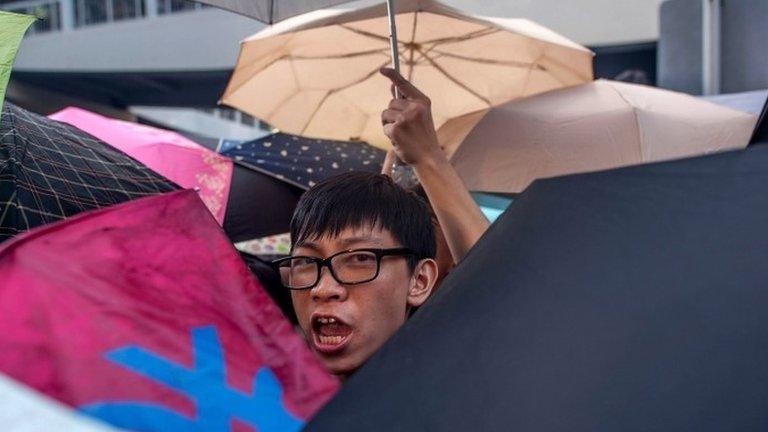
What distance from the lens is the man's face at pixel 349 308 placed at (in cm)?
182

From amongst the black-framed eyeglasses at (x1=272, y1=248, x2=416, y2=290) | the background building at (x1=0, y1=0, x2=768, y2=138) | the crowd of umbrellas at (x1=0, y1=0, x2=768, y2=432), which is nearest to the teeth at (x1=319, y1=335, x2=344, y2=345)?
the black-framed eyeglasses at (x1=272, y1=248, x2=416, y2=290)

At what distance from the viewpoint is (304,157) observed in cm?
477

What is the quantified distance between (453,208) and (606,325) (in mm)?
1088

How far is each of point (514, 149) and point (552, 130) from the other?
18cm

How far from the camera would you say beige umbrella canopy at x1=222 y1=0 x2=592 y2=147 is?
4199 millimetres

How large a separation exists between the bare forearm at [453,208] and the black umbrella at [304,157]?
2278mm

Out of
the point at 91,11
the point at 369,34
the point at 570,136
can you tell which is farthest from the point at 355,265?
the point at 91,11

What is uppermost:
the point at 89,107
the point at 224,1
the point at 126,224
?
the point at 224,1

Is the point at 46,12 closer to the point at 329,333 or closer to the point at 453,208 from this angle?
the point at 453,208

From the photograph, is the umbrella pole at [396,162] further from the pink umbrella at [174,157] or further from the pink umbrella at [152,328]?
the pink umbrella at [152,328]

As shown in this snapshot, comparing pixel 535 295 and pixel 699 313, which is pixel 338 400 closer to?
pixel 535 295

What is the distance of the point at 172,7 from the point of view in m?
17.9

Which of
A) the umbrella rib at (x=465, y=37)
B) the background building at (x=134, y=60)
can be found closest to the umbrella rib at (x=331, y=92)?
the umbrella rib at (x=465, y=37)

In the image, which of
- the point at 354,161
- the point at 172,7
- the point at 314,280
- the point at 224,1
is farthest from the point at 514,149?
the point at 172,7
